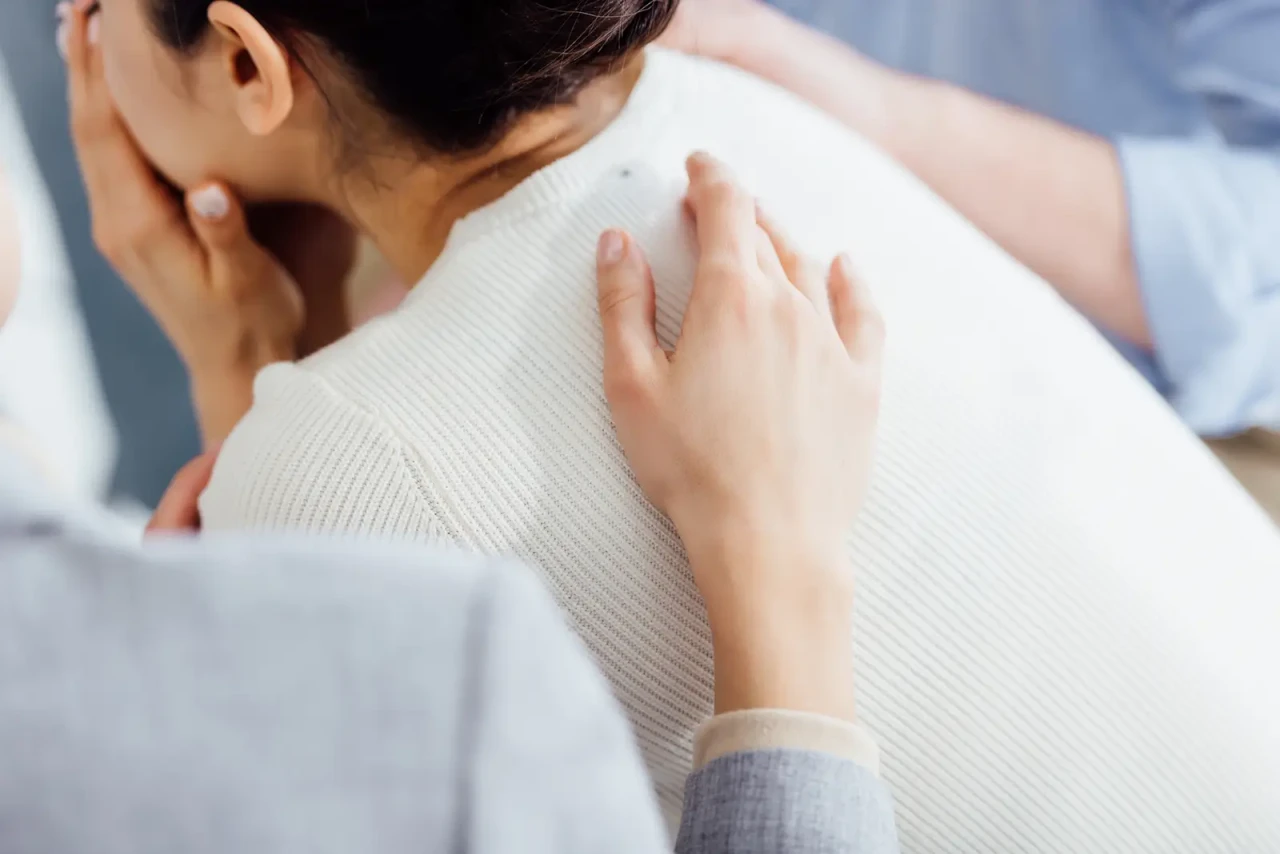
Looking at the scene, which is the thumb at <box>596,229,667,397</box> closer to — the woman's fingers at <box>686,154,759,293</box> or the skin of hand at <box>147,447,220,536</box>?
the woman's fingers at <box>686,154,759,293</box>

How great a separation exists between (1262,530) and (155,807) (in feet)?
1.97

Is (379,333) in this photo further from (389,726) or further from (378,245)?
(389,726)

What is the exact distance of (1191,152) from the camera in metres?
0.79

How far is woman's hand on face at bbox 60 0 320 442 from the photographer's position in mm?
764

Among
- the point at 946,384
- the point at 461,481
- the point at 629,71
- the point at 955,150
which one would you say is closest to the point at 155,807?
the point at 461,481

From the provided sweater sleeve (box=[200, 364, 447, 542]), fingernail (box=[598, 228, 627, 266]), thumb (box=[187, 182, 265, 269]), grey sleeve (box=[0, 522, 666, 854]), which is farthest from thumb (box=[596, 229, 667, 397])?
thumb (box=[187, 182, 265, 269])

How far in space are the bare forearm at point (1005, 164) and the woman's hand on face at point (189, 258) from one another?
0.41 metres

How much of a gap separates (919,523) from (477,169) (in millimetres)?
322

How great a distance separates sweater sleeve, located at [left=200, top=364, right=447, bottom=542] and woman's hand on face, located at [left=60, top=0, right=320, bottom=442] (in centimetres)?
30

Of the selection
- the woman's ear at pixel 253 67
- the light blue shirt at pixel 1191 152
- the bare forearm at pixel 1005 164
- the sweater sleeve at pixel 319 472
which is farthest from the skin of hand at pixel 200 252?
the light blue shirt at pixel 1191 152

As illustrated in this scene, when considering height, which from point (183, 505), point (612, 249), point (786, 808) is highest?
point (612, 249)

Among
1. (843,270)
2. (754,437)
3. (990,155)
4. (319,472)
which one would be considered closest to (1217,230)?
(990,155)

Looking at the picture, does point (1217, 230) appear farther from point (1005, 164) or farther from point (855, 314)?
point (855, 314)

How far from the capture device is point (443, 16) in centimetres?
53
